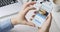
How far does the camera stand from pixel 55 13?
1.90ft

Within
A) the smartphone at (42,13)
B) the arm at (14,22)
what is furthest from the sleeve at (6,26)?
the smartphone at (42,13)

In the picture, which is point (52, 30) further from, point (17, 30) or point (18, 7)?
point (18, 7)

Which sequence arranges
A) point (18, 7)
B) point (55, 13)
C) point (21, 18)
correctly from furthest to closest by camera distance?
1. point (18, 7)
2. point (21, 18)
3. point (55, 13)

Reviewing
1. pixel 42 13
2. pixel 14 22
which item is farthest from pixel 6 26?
pixel 42 13

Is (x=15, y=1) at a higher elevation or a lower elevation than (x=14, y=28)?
higher

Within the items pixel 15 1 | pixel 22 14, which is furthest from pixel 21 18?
pixel 15 1

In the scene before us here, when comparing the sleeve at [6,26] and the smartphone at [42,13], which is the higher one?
the smartphone at [42,13]

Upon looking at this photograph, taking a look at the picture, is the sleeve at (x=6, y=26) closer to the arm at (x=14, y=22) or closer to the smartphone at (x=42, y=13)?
the arm at (x=14, y=22)

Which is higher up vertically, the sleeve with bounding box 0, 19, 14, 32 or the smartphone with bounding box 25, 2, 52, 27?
the smartphone with bounding box 25, 2, 52, 27

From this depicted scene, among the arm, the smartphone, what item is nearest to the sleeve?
the arm

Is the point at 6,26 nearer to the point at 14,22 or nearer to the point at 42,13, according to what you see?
the point at 14,22

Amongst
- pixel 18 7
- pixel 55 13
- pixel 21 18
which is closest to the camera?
pixel 55 13

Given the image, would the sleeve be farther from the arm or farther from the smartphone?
the smartphone

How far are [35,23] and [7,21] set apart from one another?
0.15 metres
